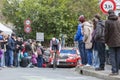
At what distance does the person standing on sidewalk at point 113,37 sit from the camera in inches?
563

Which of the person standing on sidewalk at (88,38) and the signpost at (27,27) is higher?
the signpost at (27,27)

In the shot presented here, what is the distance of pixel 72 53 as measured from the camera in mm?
33438

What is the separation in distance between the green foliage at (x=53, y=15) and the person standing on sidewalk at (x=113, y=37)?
109 ft

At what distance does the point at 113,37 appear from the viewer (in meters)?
14.3

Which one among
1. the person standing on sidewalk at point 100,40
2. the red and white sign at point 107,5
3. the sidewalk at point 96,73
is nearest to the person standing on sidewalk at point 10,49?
the sidewalk at point 96,73

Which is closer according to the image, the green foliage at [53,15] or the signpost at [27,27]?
the signpost at [27,27]

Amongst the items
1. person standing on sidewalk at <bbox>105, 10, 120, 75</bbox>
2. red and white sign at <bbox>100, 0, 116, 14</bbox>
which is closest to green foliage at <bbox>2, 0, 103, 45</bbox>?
red and white sign at <bbox>100, 0, 116, 14</bbox>

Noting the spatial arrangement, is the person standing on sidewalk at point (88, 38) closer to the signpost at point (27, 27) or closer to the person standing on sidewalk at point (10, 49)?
the person standing on sidewalk at point (10, 49)

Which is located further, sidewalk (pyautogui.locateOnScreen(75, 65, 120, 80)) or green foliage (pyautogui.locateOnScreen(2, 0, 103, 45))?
green foliage (pyautogui.locateOnScreen(2, 0, 103, 45))

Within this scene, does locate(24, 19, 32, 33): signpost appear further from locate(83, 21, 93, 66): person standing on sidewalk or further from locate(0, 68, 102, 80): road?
locate(83, 21, 93, 66): person standing on sidewalk

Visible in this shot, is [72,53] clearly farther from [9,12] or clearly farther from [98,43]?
[9,12]

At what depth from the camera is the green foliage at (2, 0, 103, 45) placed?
4809 cm

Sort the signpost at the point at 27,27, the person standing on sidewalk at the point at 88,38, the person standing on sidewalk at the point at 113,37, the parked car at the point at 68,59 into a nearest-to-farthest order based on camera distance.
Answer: the person standing on sidewalk at the point at 113,37 → the person standing on sidewalk at the point at 88,38 → the parked car at the point at 68,59 → the signpost at the point at 27,27

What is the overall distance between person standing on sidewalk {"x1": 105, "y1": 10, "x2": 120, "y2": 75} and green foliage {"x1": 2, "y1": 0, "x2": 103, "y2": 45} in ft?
109
